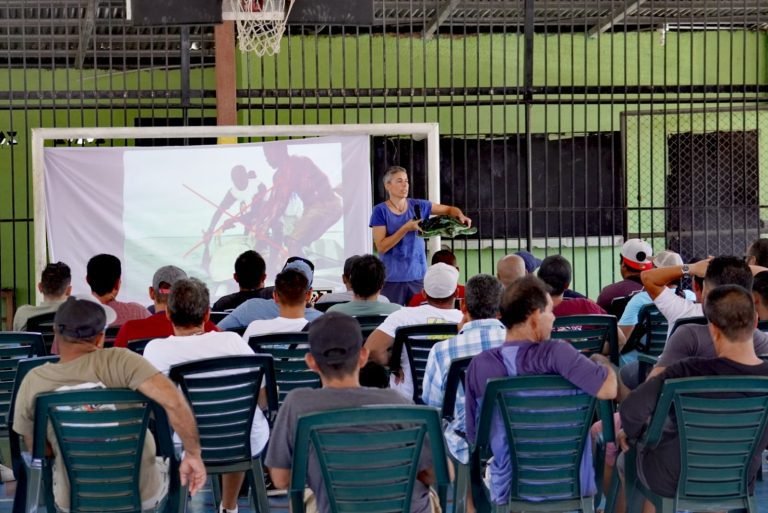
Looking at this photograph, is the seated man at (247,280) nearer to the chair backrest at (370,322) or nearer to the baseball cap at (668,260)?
the chair backrest at (370,322)

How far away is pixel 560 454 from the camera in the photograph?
3.96 m

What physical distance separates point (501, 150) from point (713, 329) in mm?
8735

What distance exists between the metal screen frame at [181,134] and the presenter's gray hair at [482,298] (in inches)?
184

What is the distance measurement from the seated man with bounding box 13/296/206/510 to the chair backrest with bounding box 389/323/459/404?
1.25 metres

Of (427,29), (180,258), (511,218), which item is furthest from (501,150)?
(180,258)

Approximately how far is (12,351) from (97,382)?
4.82ft

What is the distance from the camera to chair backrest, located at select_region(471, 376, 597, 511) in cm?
384

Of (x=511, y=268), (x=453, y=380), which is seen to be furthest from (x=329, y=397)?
(x=511, y=268)

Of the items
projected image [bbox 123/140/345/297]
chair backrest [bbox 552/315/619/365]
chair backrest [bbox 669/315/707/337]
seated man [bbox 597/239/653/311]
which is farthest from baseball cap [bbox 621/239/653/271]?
projected image [bbox 123/140/345/297]

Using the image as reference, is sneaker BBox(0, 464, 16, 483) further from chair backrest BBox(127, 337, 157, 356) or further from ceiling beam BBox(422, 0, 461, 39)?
ceiling beam BBox(422, 0, 461, 39)

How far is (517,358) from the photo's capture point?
3.94 meters

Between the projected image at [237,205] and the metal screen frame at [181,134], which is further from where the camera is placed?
the projected image at [237,205]

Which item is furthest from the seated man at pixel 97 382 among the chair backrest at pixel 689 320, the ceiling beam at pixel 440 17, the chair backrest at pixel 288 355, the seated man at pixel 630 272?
the ceiling beam at pixel 440 17

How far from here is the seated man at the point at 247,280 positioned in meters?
6.52
